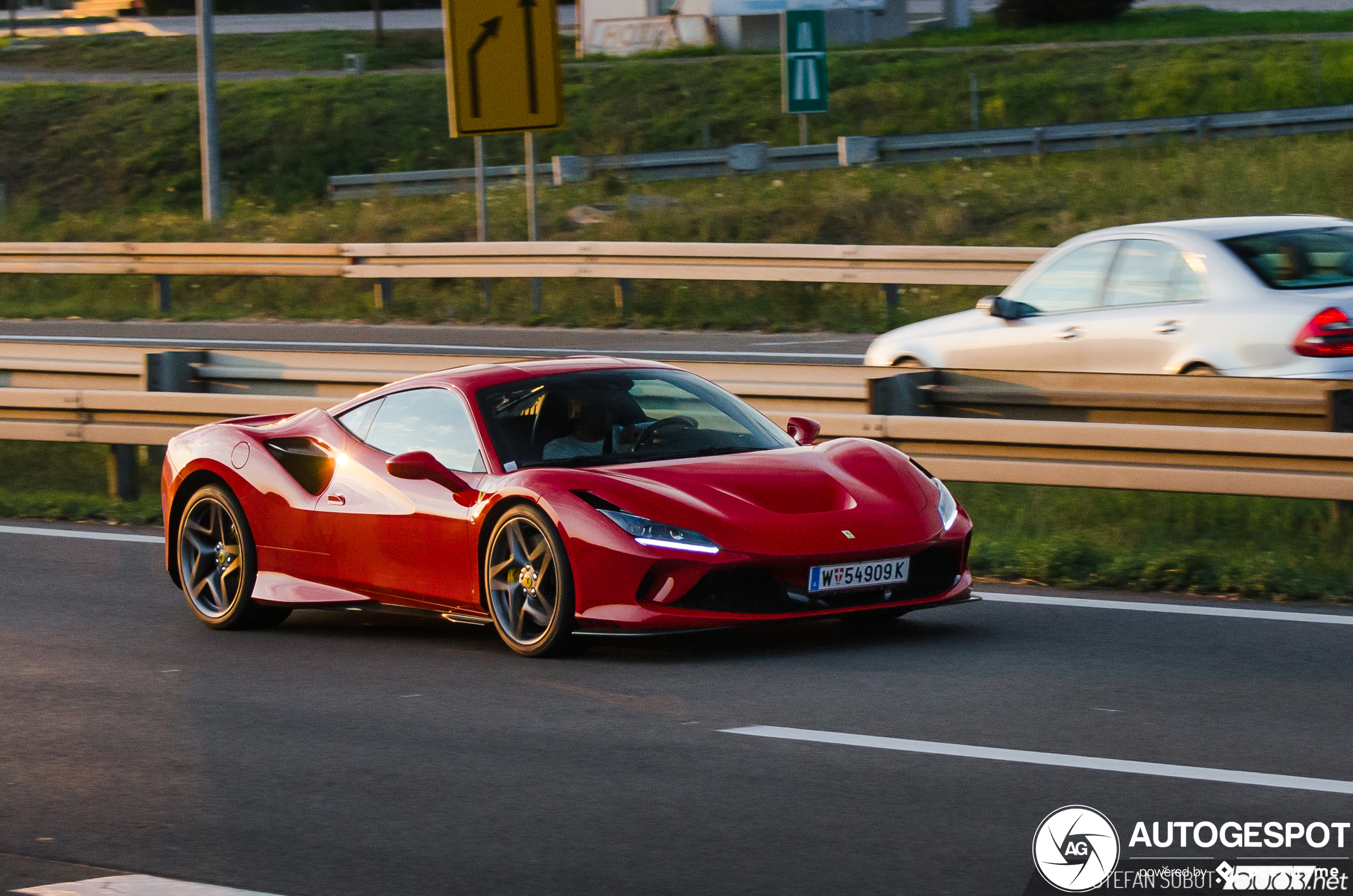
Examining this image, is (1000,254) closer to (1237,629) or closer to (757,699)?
(1237,629)

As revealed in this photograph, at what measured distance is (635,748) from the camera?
668cm

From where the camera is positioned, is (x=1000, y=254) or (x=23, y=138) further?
(x=23, y=138)

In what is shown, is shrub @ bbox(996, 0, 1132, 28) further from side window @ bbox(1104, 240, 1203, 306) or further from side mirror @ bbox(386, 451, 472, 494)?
side mirror @ bbox(386, 451, 472, 494)

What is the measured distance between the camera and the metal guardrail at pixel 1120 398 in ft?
34.6

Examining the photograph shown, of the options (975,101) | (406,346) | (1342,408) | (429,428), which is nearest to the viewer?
(429,428)

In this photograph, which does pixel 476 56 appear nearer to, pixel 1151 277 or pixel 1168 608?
pixel 1151 277

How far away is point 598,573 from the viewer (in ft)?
25.7

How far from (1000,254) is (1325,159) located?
8183 mm

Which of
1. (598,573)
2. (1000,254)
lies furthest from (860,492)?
(1000,254)

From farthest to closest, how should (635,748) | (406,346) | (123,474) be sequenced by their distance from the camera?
(406,346), (123,474), (635,748)

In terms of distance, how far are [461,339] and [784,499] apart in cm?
1384

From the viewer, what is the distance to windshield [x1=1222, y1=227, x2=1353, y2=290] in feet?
37.1

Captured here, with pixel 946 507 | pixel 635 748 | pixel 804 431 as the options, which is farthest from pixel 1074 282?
pixel 635 748

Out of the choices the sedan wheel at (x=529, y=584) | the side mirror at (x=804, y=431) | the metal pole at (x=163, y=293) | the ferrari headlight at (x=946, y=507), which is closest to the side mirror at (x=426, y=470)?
the sedan wheel at (x=529, y=584)
